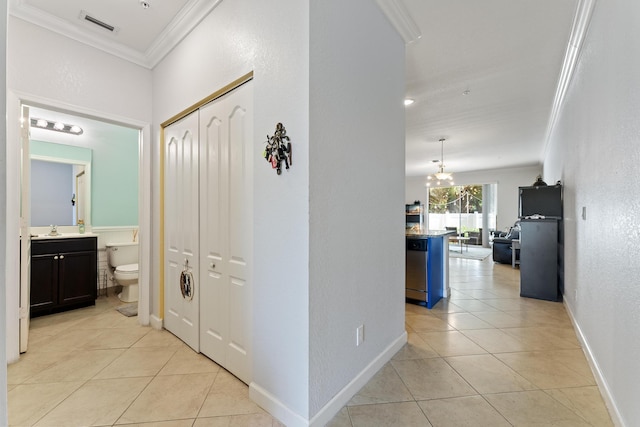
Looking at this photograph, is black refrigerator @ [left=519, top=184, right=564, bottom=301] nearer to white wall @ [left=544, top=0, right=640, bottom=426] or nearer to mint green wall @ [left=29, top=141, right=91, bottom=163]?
white wall @ [left=544, top=0, right=640, bottom=426]

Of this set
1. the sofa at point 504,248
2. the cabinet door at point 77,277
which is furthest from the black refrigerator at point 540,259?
the cabinet door at point 77,277

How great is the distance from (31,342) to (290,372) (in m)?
2.68

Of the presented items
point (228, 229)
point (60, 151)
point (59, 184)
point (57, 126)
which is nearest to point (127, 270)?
point (59, 184)

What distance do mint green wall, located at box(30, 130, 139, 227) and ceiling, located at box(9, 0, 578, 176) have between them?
6.16 ft

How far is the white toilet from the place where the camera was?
11.7ft

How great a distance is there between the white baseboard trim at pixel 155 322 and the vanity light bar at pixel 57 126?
2917 mm

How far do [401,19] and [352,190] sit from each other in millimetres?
1567

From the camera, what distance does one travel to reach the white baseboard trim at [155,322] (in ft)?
9.28

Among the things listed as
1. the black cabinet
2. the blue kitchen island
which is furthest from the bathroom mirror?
the blue kitchen island

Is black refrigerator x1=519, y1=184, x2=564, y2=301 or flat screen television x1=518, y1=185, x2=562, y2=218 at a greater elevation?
flat screen television x1=518, y1=185, x2=562, y2=218

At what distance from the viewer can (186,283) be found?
249 centimetres

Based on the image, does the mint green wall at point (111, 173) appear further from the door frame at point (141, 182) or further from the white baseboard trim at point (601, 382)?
the white baseboard trim at point (601, 382)

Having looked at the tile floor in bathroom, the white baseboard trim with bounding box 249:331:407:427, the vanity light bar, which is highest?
the vanity light bar

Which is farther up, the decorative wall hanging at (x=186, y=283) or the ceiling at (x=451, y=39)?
the ceiling at (x=451, y=39)
